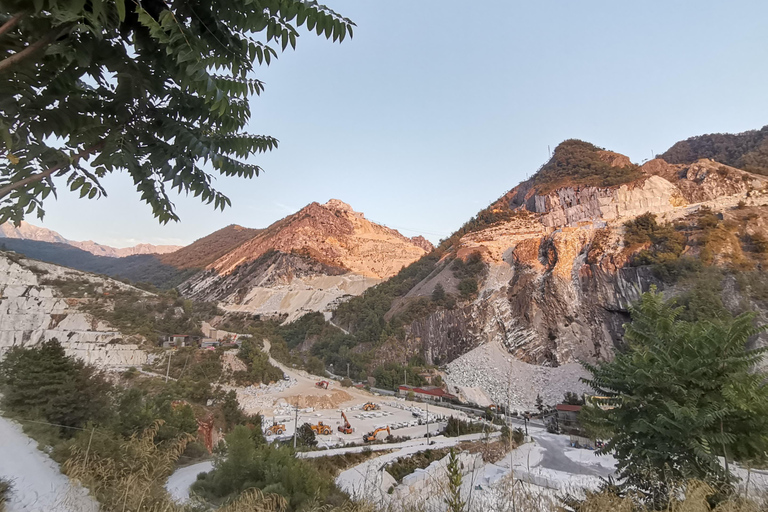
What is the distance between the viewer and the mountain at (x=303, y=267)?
75812mm

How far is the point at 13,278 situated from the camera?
31031 millimetres

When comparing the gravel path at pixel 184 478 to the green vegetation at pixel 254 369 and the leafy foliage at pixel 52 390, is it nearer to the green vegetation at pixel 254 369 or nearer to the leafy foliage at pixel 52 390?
the leafy foliage at pixel 52 390

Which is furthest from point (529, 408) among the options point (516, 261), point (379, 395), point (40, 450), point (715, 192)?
point (715, 192)

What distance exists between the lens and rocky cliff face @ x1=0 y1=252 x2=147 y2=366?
80.5 feet

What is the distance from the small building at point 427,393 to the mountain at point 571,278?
6.68 ft

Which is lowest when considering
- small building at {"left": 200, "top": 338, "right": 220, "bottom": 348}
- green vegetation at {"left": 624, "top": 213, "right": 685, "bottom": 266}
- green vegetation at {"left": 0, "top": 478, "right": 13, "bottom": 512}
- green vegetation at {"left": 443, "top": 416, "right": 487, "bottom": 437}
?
green vegetation at {"left": 443, "top": 416, "right": 487, "bottom": 437}

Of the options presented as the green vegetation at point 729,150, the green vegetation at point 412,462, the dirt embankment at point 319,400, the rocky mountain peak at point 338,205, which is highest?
the green vegetation at point 729,150

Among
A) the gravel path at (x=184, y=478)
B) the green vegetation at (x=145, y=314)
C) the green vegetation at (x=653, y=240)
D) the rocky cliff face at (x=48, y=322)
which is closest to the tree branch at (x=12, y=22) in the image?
the gravel path at (x=184, y=478)

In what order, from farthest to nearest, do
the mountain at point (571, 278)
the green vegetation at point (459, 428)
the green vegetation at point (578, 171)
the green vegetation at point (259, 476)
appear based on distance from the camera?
the green vegetation at point (578, 171)
the mountain at point (571, 278)
the green vegetation at point (459, 428)
the green vegetation at point (259, 476)

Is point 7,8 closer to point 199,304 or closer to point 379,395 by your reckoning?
point 379,395

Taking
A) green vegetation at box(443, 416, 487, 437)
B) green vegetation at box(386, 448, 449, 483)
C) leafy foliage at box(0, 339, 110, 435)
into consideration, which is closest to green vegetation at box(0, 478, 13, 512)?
leafy foliage at box(0, 339, 110, 435)

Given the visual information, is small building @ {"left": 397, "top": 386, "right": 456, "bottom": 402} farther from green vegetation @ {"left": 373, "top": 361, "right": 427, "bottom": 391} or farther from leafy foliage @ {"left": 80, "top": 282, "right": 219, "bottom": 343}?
leafy foliage @ {"left": 80, "top": 282, "right": 219, "bottom": 343}

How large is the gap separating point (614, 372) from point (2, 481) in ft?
26.0

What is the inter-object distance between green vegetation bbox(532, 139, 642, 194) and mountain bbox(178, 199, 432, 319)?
42955 mm
